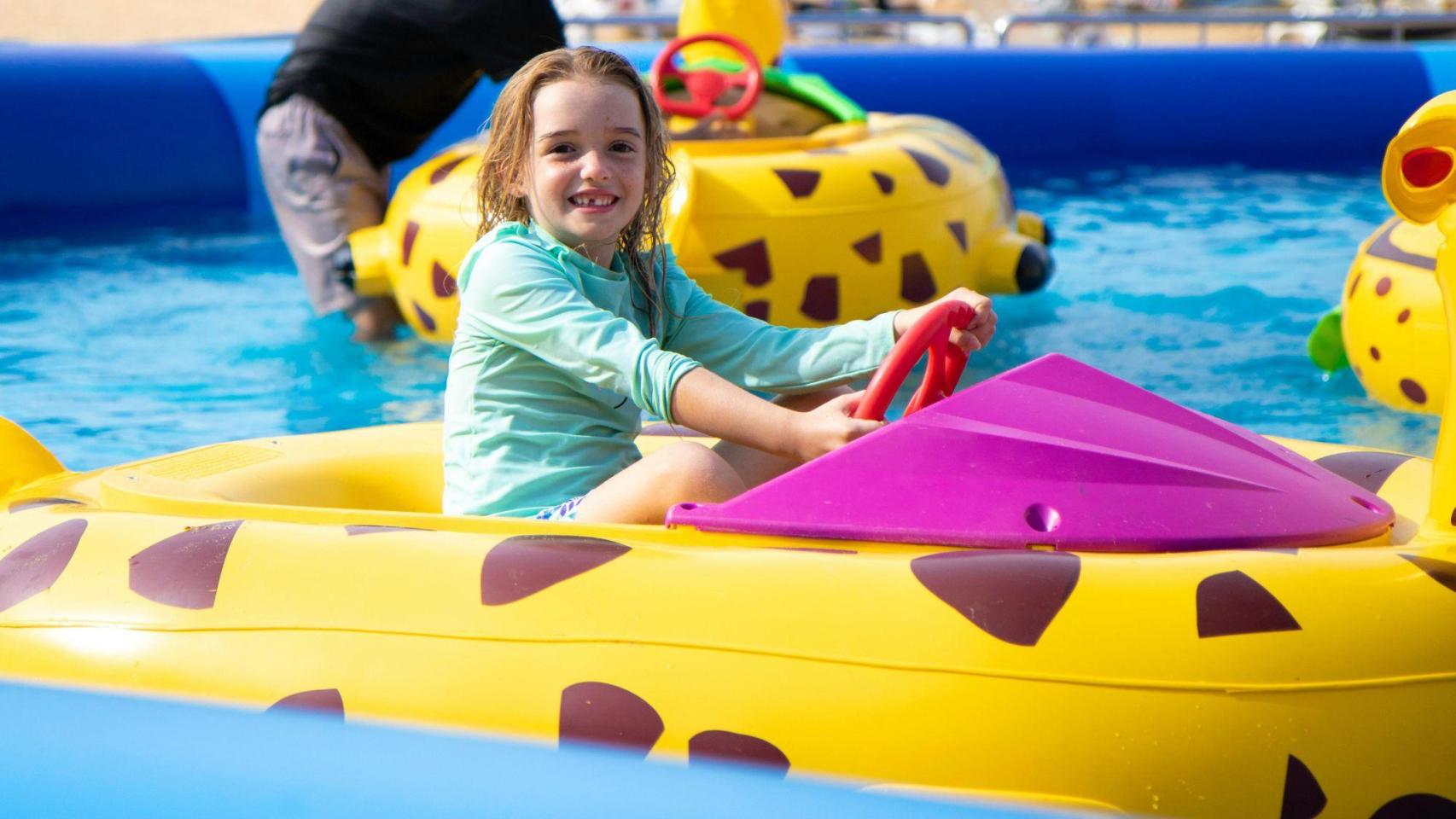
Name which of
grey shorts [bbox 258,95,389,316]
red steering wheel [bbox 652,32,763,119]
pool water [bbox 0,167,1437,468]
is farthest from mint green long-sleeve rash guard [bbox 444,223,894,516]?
grey shorts [bbox 258,95,389,316]

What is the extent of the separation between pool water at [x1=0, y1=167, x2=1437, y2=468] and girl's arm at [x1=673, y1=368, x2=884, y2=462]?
170 cm

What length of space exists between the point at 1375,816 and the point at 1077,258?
12.0 ft

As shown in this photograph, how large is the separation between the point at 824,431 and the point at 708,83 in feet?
8.40

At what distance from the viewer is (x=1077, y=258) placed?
4965mm

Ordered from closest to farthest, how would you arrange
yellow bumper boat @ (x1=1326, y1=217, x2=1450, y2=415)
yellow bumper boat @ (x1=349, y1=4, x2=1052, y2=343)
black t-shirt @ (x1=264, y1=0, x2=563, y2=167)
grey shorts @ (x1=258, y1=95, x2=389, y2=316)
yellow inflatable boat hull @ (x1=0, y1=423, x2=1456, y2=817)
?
1. yellow inflatable boat hull @ (x1=0, y1=423, x2=1456, y2=817)
2. yellow bumper boat @ (x1=1326, y1=217, x2=1450, y2=415)
3. yellow bumper boat @ (x1=349, y1=4, x2=1052, y2=343)
4. black t-shirt @ (x1=264, y1=0, x2=563, y2=167)
5. grey shorts @ (x1=258, y1=95, x2=389, y2=316)

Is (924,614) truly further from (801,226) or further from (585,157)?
(801,226)

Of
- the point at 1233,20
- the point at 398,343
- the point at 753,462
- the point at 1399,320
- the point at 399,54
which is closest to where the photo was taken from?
the point at 753,462

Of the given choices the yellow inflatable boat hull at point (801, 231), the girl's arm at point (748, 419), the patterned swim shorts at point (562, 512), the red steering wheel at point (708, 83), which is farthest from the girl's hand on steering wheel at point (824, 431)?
the red steering wheel at point (708, 83)

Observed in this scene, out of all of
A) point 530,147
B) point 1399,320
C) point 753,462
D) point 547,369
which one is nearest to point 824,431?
point 753,462

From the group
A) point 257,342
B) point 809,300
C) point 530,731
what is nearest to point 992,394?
point 530,731

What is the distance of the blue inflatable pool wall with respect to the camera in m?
5.79

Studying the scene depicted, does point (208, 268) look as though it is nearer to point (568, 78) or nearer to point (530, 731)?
point (568, 78)

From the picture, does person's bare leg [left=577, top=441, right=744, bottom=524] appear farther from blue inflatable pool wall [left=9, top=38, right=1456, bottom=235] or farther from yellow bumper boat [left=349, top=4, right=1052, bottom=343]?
blue inflatable pool wall [left=9, top=38, right=1456, bottom=235]

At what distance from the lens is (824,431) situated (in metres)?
1.70
